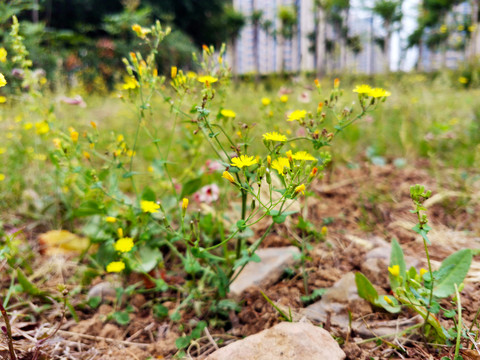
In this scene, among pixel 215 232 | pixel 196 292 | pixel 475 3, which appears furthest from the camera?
pixel 475 3

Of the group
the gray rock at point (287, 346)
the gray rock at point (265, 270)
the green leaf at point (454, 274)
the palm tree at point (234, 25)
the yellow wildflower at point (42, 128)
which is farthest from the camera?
the palm tree at point (234, 25)

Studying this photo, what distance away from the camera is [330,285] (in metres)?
1.11

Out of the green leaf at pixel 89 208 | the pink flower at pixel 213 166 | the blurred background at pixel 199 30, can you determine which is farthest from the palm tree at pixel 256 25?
the green leaf at pixel 89 208

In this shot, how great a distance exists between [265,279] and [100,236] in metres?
0.66

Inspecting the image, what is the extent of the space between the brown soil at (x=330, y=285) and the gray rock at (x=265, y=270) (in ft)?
0.11

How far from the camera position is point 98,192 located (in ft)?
3.89

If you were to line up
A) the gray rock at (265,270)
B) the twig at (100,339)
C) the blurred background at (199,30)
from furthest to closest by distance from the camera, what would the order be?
the blurred background at (199,30) < the gray rock at (265,270) < the twig at (100,339)

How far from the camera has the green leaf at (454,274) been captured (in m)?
0.87

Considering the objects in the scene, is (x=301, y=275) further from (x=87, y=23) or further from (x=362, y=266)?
(x=87, y=23)

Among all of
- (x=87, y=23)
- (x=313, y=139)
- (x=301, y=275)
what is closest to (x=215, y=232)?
(x=301, y=275)

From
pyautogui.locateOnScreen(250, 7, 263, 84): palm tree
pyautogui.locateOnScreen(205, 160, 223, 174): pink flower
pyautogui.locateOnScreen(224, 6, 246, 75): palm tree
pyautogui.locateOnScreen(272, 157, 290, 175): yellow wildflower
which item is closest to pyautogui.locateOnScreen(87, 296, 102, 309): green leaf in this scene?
pyautogui.locateOnScreen(205, 160, 223, 174): pink flower

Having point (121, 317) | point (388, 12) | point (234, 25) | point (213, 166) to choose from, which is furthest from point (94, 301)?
point (388, 12)

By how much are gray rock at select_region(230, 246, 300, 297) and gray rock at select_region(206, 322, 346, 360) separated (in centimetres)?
32

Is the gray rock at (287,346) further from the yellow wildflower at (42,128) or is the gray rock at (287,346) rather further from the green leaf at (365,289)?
the yellow wildflower at (42,128)
